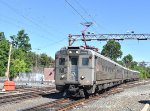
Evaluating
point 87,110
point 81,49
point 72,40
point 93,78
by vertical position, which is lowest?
point 87,110

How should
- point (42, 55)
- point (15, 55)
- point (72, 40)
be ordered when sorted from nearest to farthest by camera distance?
1. point (72, 40)
2. point (15, 55)
3. point (42, 55)

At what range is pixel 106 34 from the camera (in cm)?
5162

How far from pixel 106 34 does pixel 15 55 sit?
60.5 m

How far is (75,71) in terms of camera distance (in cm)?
2277

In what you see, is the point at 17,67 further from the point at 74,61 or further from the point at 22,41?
the point at 74,61

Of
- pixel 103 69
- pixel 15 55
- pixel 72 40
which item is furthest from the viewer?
pixel 15 55

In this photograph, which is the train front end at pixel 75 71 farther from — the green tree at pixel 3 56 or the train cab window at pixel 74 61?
the green tree at pixel 3 56

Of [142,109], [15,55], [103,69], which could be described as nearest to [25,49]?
[15,55]

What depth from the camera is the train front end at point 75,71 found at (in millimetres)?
22500

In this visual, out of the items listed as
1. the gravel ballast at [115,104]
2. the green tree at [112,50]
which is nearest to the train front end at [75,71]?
the gravel ballast at [115,104]

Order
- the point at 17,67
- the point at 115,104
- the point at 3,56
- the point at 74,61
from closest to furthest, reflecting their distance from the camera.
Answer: the point at 115,104 → the point at 74,61 → the point at 17,67 → the point at 3,56

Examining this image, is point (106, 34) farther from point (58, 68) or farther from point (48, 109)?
point (48, 109)

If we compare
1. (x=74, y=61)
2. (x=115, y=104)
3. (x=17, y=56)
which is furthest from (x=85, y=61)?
(x=17, y=56)

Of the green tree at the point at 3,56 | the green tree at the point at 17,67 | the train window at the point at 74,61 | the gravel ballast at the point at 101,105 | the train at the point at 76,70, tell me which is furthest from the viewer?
the green tree at the point at 3,56
